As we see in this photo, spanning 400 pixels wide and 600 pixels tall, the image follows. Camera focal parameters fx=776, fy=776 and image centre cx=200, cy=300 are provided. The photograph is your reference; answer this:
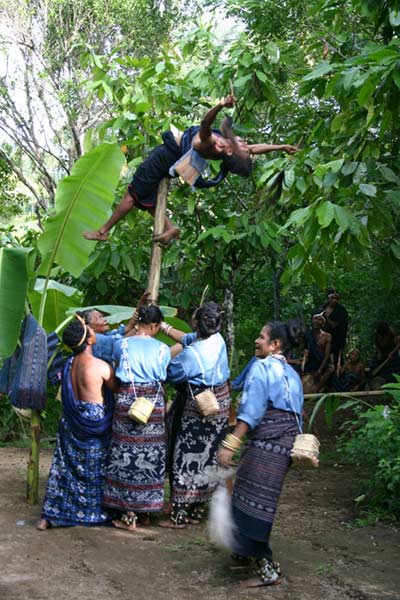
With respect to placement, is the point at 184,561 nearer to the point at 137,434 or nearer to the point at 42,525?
the point at 137,434

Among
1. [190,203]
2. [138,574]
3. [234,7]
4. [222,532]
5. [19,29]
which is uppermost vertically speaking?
[19,29]

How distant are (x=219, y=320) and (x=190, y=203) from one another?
223cm

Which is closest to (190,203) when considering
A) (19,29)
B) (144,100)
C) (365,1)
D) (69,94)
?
(144,100)

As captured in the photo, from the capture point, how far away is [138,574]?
4719 mm

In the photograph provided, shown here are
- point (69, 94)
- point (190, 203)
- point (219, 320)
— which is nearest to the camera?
point (219, 320)

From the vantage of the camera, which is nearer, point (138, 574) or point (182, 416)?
point (138, 574)

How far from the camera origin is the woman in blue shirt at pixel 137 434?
5.64m

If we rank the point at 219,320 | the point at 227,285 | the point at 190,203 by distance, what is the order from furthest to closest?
the point at 227,285
the point at 190,203
the point at 219,320

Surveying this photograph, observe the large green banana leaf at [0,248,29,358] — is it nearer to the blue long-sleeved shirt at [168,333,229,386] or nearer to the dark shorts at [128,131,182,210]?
the dark shorts at [128,131,182,210]

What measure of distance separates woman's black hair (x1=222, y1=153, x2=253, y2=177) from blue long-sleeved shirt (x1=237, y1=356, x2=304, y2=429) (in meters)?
1.19

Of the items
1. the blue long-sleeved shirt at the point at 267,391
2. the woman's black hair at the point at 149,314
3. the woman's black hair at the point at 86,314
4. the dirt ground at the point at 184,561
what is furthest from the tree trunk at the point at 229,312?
the blue long-sleeved shirt at the point at 267,391

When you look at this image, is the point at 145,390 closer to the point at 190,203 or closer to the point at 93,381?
the point at 93,381

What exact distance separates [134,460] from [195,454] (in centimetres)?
51

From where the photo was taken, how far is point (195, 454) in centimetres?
592
